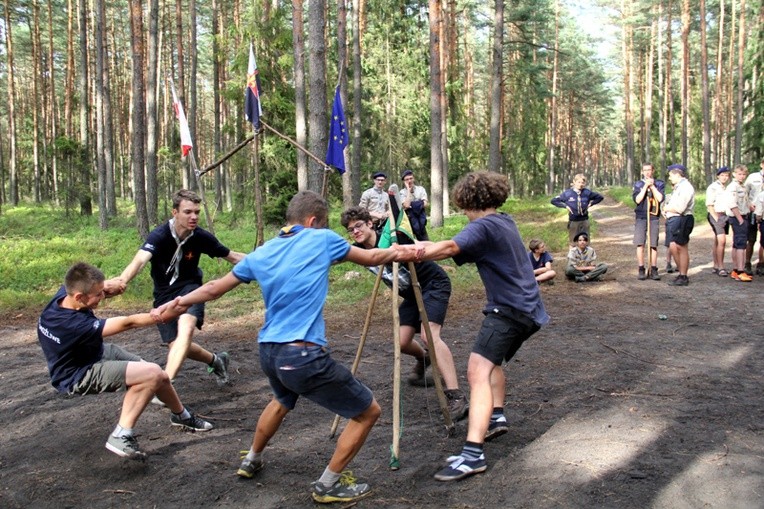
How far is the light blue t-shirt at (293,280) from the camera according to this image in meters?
3.75

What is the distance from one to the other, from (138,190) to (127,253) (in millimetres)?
2642

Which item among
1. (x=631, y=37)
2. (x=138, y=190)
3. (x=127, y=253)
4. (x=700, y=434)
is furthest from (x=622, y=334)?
(x=631, y=37)

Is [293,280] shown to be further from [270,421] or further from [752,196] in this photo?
[752,196]

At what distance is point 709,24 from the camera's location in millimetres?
43719

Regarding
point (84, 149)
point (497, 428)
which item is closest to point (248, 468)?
point (497, 428)

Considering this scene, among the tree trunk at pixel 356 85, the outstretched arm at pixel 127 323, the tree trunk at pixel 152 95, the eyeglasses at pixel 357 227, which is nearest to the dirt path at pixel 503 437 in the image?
the outstretched arm at pixel 127 323

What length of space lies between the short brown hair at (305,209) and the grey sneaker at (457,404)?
215 cm

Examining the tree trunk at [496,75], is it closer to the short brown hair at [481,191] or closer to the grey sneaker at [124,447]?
the short brown hair at [481,191]

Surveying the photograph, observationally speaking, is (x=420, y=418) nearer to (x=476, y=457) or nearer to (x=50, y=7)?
(x=476, y=457)

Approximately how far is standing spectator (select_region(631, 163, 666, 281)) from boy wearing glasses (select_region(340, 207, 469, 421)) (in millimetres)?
7732

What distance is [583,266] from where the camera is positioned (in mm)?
12461

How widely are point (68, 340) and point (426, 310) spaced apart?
306cm

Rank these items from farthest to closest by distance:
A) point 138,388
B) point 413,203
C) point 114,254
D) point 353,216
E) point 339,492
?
point 114,254
point 413,203
point 353,216
point 138,388
point 339,492

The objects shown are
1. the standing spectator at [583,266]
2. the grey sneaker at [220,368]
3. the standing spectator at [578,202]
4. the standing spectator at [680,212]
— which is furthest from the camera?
the standing spectator at [578,202]
